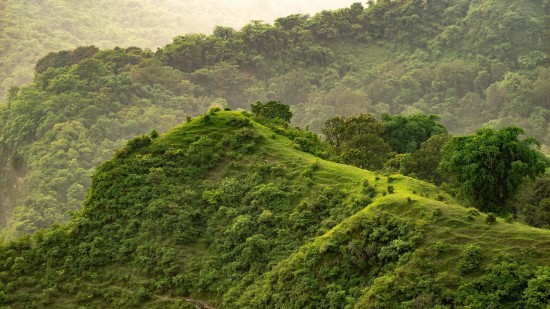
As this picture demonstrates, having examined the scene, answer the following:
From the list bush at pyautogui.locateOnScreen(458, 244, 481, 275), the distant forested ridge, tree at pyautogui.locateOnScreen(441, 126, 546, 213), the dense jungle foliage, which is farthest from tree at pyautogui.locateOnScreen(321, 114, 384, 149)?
the distant forested ridge

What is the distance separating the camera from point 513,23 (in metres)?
90.5

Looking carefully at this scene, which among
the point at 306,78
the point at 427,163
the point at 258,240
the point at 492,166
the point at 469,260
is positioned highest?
the point at 306,78

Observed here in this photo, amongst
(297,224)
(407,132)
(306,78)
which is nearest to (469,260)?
(297,224)

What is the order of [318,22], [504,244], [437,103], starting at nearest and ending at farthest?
[504,244] → [437,103] → [318,22]

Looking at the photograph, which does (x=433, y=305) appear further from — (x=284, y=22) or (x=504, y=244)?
(x=284, y=22)

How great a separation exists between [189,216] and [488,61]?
7185 cm

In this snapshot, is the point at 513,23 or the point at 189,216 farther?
the point at 513,23

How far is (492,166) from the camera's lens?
2475cm

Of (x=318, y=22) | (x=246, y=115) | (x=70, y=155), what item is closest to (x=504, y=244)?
(x=246, y=115)

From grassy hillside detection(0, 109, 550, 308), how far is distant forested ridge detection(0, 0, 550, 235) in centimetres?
4166

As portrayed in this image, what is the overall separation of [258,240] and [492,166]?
8710mm

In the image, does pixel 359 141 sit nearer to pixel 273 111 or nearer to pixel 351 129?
pixel 351 129

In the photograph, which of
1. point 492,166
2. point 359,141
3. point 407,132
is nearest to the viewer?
point 492,166

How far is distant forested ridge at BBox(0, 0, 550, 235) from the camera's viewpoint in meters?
73.8
